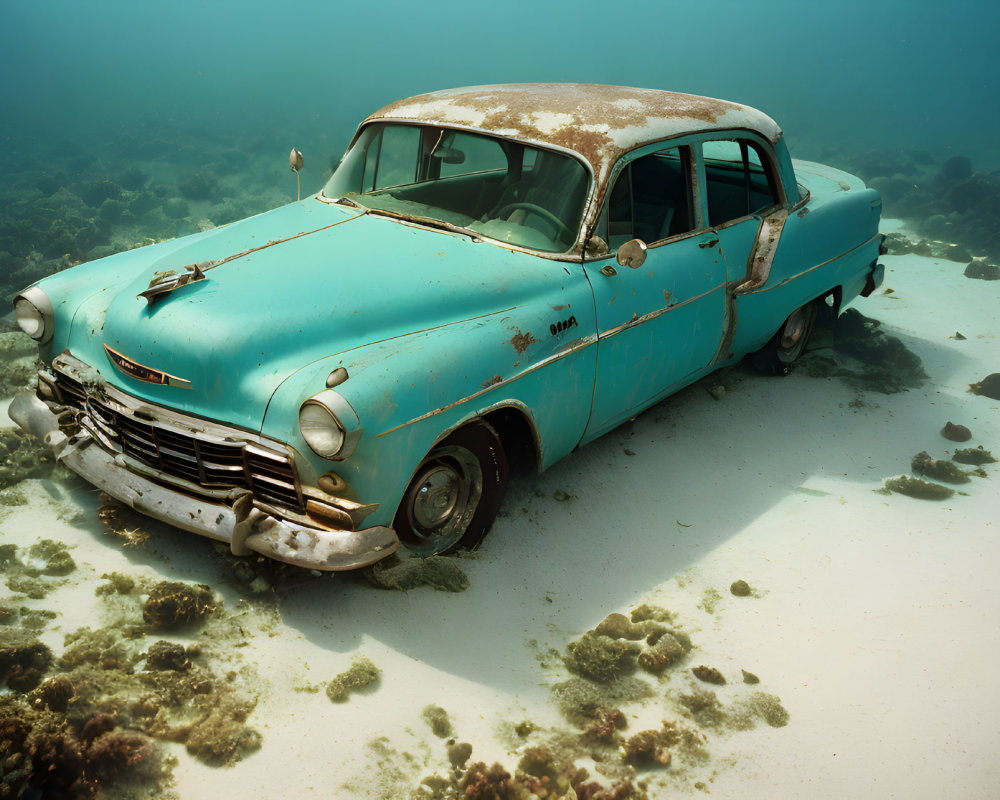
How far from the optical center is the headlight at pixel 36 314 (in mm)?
3271

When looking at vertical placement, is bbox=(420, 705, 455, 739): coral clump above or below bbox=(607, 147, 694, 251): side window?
below

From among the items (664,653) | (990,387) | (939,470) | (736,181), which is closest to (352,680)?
(664,653)

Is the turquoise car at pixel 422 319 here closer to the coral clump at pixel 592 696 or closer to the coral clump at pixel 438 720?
the coral clump at pixel 438 720

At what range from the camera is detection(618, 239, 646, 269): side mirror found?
316cm

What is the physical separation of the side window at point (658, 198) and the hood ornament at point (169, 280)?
6.07 ft

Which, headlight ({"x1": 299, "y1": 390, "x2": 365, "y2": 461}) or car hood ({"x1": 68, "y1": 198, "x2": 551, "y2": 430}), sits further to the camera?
car hood ({"x1": 68, "y1": 198, "x2": 551, "y2": 430})

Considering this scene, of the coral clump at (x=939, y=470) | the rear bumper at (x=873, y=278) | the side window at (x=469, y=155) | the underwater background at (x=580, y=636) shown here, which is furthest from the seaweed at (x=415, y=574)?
the rear bumper at (x=873, y=278)

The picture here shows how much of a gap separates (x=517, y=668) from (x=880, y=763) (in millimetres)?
1226

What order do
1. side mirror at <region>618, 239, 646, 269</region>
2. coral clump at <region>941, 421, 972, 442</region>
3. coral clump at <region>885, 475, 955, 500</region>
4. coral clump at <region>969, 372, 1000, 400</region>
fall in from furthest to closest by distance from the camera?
1. coral clump at <region>969, 372, 1000, 400</region>
2. coral clump at <region>941, 421, 972, 442</region>
3. coral clump at <region>885, 475, 955, 500</region>
4. side mirror at <region>618, 239, 646, 269</region>

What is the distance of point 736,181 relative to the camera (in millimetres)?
4523

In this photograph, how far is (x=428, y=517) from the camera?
9.85 feet

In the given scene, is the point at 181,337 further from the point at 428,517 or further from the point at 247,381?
the point at 428,517

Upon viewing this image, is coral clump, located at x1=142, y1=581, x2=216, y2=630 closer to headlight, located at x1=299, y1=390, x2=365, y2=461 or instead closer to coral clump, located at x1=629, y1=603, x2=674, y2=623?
headlight, located at x1=299, y1=390, x2=365, y2=461

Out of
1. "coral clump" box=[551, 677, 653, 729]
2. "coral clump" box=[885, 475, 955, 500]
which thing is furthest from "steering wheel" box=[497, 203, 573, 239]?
"coral clump" box=[885, 475, 955, 500]
